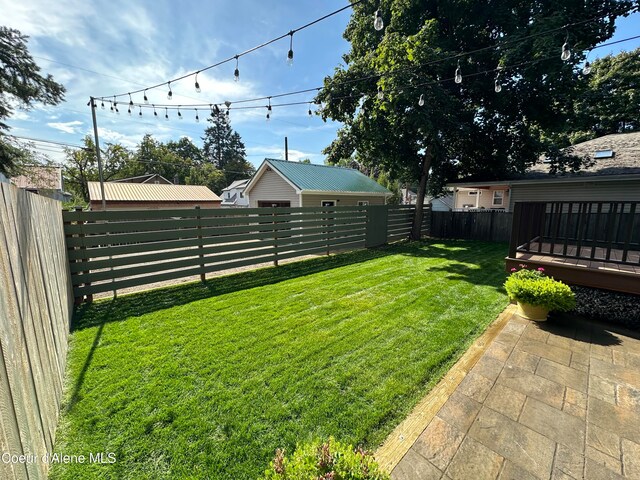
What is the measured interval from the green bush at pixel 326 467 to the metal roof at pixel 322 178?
9625 millimetres

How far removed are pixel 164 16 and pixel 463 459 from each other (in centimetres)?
837

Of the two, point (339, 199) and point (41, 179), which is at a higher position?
point (41, 179)

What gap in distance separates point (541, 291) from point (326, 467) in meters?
3.88

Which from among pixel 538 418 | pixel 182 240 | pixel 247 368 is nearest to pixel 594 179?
pixel 538 418

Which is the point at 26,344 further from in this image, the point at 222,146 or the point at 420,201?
the point at 222,146

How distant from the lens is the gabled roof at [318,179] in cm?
1100

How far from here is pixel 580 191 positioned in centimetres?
988

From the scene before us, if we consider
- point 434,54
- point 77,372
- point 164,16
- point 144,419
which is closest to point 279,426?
point 144,419

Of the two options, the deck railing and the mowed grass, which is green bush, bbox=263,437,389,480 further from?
the deck railing

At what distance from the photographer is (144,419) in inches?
82.6

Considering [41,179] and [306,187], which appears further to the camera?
[41,179]

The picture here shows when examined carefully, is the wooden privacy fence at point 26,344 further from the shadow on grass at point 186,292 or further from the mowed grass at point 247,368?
the shadow on grass at point 186,292

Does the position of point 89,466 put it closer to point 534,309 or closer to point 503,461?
point 503,461

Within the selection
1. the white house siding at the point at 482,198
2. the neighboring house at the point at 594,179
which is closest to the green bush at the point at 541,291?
the neighboring house at the point at 594,179
